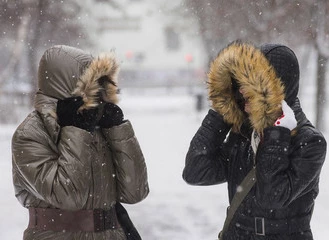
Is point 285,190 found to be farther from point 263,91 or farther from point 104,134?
point 104,134

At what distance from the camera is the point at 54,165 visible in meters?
3.04

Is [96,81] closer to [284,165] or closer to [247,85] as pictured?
[247,85]

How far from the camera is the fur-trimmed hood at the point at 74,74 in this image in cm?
317

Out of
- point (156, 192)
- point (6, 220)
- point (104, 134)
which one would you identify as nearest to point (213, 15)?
point (156, 192)

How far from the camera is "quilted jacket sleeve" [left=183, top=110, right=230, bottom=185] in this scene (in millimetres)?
3199

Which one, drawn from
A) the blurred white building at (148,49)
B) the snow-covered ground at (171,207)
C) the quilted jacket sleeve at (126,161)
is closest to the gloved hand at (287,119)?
the quilted jacket sleeve at (126,161)

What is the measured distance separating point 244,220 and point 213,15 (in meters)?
17.1

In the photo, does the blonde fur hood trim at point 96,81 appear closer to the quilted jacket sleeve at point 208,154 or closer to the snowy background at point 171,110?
the snowy background at point 171,110

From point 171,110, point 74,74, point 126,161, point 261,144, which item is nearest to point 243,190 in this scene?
point 261,144

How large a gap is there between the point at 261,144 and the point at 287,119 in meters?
0.18

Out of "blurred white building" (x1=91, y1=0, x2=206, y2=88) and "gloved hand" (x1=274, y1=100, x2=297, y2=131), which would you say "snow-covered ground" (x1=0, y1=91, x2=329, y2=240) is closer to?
"gloved hand" (x1=274, y1=100, x2=297, y2=131)

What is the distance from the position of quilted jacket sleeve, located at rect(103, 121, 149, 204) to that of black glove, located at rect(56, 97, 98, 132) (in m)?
0.16

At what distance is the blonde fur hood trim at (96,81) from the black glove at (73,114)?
0.11 feet

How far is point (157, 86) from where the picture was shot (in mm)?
61875
